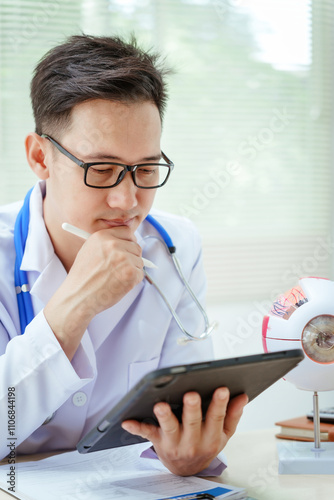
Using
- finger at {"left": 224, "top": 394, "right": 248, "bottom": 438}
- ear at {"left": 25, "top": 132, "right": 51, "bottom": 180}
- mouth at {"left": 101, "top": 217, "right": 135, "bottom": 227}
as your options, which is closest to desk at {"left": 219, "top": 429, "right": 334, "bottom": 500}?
finger at {"left": 224, "top": 394, "right": 248, "bottom": 438}

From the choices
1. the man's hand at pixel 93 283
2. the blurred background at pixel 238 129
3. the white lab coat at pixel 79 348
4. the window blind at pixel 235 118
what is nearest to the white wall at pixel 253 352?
the blurred background at pixel 238 129

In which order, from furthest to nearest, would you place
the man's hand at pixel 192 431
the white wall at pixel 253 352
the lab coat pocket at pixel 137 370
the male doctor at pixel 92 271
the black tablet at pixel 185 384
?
the white wall at pixel 253 352, the lab coat pocket at pixel 137 370, the male doctor at pixel 92 271, the man's hand at pixel 192 431, the black tablet at pixel 185 384

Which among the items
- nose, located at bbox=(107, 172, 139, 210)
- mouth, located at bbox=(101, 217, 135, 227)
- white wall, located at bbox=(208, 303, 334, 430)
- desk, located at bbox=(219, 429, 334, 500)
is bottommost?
white wall, located at bbox=(208, 303, 334, 430)

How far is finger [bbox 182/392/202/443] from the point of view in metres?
0.96

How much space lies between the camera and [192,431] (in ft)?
3.39

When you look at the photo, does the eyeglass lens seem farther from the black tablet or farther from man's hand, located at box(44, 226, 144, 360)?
the black tablet

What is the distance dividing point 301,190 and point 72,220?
2445mm

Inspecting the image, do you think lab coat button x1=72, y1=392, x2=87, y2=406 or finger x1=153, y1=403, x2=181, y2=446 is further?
lab coat button x1=72, y1=392, x2=87, y2=406

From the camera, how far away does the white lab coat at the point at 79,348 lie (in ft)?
3.82

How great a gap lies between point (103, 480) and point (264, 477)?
0.95ft

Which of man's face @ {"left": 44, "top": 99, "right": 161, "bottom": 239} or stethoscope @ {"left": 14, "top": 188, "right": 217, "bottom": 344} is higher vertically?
man's face @ {"left": 44, "top": 99, "right": 161, "bottom": 239}

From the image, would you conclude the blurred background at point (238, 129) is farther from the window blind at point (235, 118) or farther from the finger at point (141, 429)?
Result: the finger at point (141, 429)

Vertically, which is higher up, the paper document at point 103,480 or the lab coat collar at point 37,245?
the lab coat collar at point 37,245

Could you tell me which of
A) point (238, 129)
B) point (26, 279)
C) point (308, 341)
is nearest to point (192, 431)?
point (308, 341)
